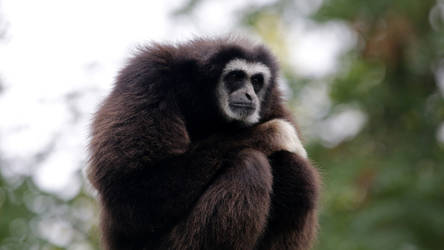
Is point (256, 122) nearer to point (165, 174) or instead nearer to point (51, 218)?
point (165, 174)

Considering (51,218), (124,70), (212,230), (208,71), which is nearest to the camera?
(212,230)

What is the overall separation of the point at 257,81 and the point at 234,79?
0.35m

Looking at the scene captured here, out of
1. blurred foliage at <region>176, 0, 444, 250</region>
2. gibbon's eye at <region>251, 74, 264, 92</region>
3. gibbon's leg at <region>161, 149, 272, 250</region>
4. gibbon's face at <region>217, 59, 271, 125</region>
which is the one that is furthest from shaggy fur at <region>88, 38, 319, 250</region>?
blurred foliage at <region>176, 0, 444, 250</region>

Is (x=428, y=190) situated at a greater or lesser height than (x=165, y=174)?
lesser

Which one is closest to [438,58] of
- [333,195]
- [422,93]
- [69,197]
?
[422,93]

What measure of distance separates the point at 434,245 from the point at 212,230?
863cm

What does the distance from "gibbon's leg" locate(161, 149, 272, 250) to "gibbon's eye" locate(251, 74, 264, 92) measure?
159 centimetres

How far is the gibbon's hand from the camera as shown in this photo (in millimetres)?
6172

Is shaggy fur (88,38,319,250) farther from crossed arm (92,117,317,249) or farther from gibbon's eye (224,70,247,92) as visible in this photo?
gibbon's eye (224,70,247,92)

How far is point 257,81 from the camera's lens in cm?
718

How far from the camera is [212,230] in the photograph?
5.55 meters

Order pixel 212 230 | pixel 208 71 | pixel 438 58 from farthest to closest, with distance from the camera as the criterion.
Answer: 1. pixel 438 58
2. pixel 208 71
3. pixel 212 230

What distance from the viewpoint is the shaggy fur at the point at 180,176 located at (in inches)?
220

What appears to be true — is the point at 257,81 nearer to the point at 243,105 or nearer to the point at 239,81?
the point at 239,81
